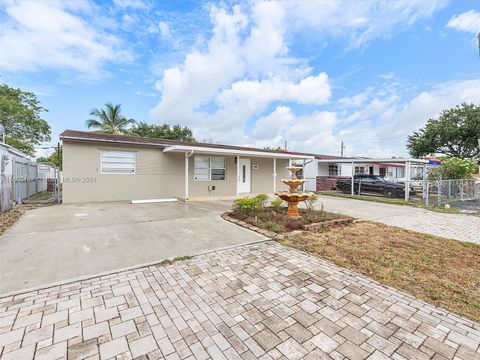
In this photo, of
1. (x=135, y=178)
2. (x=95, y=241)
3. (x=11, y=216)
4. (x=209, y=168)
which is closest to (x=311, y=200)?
(x=95, y=241)

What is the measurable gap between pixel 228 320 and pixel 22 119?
2625 cm

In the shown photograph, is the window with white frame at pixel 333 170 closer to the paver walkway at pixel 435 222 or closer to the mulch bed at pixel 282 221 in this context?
the paver walkway at pixel 435 222

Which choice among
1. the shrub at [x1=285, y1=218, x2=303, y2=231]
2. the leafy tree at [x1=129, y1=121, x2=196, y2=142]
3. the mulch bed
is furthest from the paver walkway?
the leafy tree at [x1=129, y1=121, x2=196, y2=142]

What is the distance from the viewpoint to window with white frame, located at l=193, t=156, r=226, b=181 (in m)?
12.3

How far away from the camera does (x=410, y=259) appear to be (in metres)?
4.05

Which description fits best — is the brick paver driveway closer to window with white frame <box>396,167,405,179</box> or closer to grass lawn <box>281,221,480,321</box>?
grass lawn <box>281,221,480,321</box>

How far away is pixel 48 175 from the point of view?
53.2 feet

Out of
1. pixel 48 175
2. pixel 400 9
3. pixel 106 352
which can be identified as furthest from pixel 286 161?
pixel 48 175

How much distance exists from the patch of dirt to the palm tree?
49.0ft

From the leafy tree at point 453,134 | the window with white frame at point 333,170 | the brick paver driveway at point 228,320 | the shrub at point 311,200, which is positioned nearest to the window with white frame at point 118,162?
the shrub at point 311,200

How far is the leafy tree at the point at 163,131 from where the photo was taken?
29016 millimetres

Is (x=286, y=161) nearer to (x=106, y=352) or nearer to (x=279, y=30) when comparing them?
(x=279, y=30)

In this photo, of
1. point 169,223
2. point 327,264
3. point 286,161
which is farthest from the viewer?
point 286,161

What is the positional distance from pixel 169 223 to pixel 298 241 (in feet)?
10.9
